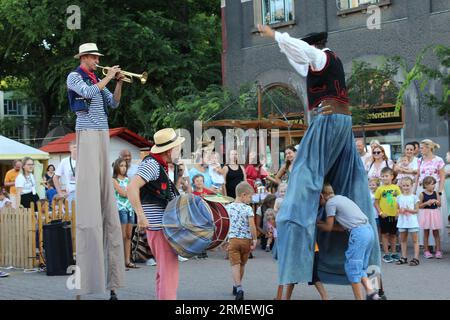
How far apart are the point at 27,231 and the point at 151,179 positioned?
5475mm

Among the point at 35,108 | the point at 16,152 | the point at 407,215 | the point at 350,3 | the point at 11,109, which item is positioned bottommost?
the point at 407,215

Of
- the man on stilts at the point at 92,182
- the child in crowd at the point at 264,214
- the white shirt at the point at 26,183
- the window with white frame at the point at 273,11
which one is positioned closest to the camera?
the man on stilts at the point at 92,182

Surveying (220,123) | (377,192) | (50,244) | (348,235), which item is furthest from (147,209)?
(220,123)

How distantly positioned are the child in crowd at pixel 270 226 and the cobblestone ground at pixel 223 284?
1162 millimetres

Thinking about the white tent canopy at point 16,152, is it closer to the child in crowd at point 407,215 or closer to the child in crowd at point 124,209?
the child in crowd at point 124,209

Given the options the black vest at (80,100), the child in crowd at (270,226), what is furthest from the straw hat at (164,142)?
the child in crowd at (270,226)

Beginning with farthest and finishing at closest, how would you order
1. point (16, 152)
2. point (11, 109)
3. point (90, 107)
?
point (11, 109) → point (16, 152) → point (90, 107)

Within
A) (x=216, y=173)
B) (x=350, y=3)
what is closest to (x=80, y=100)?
(x=216, y=173)

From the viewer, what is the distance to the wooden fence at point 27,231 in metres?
12.1

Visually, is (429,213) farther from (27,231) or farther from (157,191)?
(157,191)

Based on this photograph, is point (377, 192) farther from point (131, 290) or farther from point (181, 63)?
point (181, 63)

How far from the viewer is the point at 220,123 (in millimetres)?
18000

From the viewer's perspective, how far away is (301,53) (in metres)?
7.31
